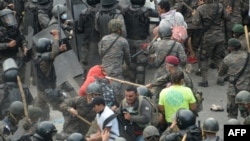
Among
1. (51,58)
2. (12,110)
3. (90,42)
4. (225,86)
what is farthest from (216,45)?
(12,110)

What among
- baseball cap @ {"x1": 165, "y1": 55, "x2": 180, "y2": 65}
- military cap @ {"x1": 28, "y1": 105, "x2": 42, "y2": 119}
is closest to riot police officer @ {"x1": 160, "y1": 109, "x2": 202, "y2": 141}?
baseball cap @ {"x1": 165, "y1": 55, "x2": 180, "y2": 65}

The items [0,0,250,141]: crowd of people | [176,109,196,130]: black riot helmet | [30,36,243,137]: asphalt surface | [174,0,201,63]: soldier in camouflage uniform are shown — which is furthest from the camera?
[174,0,201,63]: soldier in camouflage uniform

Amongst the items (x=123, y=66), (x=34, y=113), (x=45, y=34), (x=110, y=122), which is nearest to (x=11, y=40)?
(x=45, y=34)

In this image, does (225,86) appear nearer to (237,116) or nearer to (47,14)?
(237,116)

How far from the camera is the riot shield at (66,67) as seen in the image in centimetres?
1853

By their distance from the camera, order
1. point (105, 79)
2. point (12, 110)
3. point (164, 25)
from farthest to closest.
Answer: point (164, 25), point (105, 79), point (12, 110)

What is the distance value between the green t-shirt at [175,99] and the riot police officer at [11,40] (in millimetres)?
4859

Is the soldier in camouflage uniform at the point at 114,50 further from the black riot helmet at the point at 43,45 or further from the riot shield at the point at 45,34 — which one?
the riot shield at the point at 45,34

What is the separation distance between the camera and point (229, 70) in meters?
18.0

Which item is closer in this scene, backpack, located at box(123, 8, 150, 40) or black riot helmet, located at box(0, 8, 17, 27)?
black riot helmet, located at box(0, 8, 17, 27)

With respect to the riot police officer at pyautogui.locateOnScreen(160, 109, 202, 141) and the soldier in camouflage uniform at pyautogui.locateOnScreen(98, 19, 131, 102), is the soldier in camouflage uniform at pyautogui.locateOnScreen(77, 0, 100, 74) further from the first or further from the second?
the riot police officer at pyautogui.locateOnScreen(160, 109, 202, 141)

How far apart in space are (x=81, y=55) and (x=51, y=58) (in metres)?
3.12

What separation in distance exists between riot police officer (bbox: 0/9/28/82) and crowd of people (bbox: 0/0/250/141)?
2 cm

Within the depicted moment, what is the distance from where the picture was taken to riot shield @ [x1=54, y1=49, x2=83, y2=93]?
1853 cm
